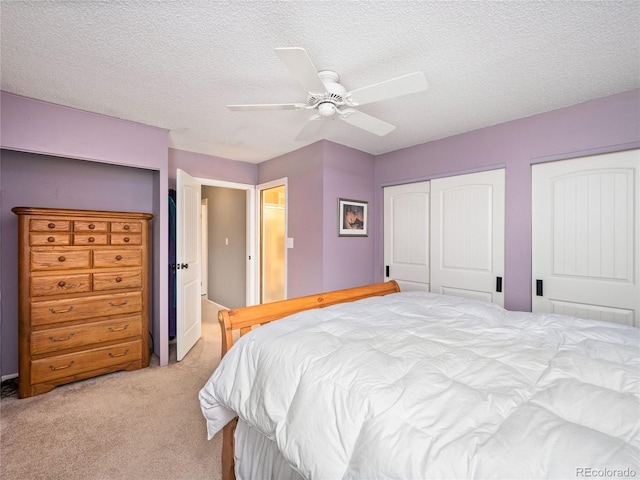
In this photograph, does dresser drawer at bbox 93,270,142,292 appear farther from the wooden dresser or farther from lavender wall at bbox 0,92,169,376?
lavender wall at bbox 0,92,169,376

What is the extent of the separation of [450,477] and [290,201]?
310 centimetres

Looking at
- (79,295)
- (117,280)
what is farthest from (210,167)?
(79,295)

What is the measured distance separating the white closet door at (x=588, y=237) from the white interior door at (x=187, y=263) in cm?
328

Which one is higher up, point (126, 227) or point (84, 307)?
point (126, 227)

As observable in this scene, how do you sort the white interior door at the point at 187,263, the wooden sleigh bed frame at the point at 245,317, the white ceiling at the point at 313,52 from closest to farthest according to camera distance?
the white ceiling at the point at 313,52 → the wooden sleigh bed frame at the point at 245,317 → the white interior door at the point at 187,263

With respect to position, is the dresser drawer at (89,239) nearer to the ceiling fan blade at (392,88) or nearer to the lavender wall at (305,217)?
the lavender wall at (305,217)

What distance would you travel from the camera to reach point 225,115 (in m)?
2.53

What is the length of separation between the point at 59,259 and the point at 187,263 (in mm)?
1020

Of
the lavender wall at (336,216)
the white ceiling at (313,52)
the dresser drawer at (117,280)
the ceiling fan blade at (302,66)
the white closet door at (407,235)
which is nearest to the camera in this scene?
the ceiling fan blade at (302,66)

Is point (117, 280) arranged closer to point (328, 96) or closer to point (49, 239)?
point (49, 239)

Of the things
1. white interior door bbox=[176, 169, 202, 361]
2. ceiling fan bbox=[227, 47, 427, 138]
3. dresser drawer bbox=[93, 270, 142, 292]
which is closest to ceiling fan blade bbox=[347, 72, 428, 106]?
ceiling fan bbox=[227, 47, 427, 138]

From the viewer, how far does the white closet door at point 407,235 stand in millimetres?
3279

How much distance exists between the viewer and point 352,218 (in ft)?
11.2
